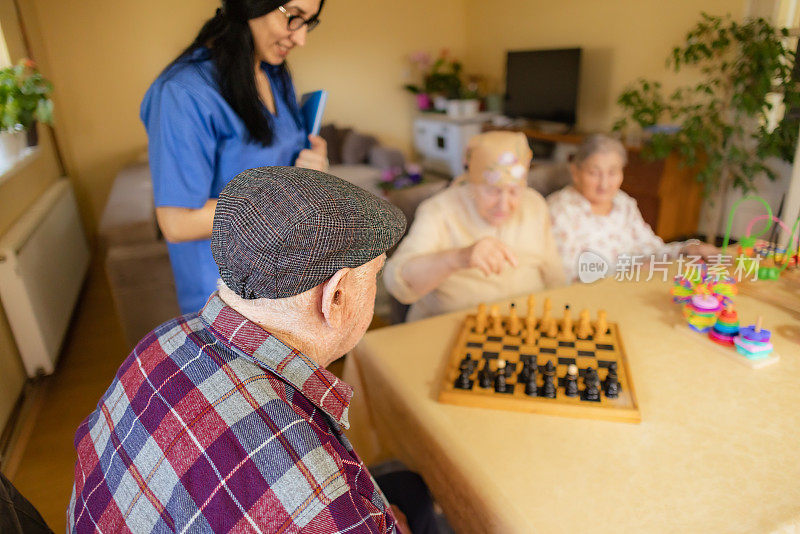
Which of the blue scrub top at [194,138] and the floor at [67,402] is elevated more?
the blue scrub top at [194,138]

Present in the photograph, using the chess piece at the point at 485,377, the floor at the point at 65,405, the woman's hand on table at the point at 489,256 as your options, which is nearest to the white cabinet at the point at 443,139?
the floor at the point at 65,405

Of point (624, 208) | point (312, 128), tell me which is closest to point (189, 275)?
point (312, 128)

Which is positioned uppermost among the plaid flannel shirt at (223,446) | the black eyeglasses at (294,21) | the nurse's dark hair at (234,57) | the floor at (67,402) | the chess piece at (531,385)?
the black eyeglasses at (294,21)

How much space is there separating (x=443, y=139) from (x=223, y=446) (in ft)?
18.4

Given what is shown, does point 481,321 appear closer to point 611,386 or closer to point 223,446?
point 611,386

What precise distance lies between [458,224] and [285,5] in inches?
34.1

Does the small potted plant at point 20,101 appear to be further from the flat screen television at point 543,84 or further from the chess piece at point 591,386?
the flat screen television at point 543,84

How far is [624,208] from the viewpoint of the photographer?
6.73ft

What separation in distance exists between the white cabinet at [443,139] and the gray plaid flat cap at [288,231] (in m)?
4.87

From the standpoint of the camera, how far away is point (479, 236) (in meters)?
1.74

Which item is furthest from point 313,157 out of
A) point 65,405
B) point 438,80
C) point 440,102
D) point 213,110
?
point 438,80

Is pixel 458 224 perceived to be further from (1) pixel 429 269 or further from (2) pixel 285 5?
(2) pixel 285 5

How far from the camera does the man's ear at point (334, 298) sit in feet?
2.13

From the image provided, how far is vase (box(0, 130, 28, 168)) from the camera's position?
266 cm
